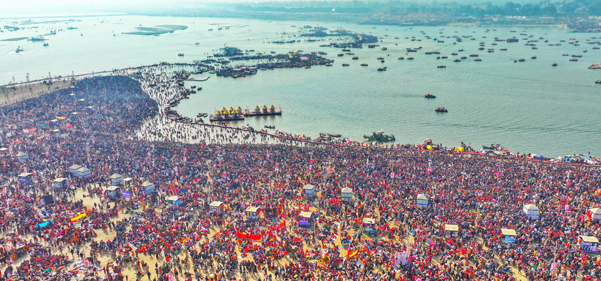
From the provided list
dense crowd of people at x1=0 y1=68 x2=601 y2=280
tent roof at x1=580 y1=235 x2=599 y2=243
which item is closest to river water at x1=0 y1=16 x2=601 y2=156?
dense crowd of people at x1=0 y1=68 x2=601 y2=280

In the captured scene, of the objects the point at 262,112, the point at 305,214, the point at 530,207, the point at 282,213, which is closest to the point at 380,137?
the point at 262,112

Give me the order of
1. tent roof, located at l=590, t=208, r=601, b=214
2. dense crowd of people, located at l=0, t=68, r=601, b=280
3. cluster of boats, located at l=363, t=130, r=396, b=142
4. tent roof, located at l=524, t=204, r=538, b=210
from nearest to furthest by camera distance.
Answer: dense crowd of people, located at l=0, t=68, r=601, b=280 < tent roof, located at l=590, t=208, r=601, b=214 < tent roof, located at l=524, t=204, r=538, b=210 < cluster of boats, located at l=363, t=130, r=396, b=142

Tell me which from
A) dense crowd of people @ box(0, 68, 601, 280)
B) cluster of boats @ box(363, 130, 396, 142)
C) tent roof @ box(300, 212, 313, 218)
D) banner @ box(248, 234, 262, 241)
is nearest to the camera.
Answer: dense crowd of people @ box(0, 68, 601, 280)

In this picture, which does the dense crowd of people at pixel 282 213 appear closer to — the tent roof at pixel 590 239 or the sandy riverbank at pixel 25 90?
the tent roof at pixel 590 239

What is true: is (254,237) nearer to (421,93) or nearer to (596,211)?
(596,211)

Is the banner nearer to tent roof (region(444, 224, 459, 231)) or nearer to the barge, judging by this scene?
tent roof (region(444, 224, 459, 231))

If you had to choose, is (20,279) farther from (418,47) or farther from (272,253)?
(418,47)
